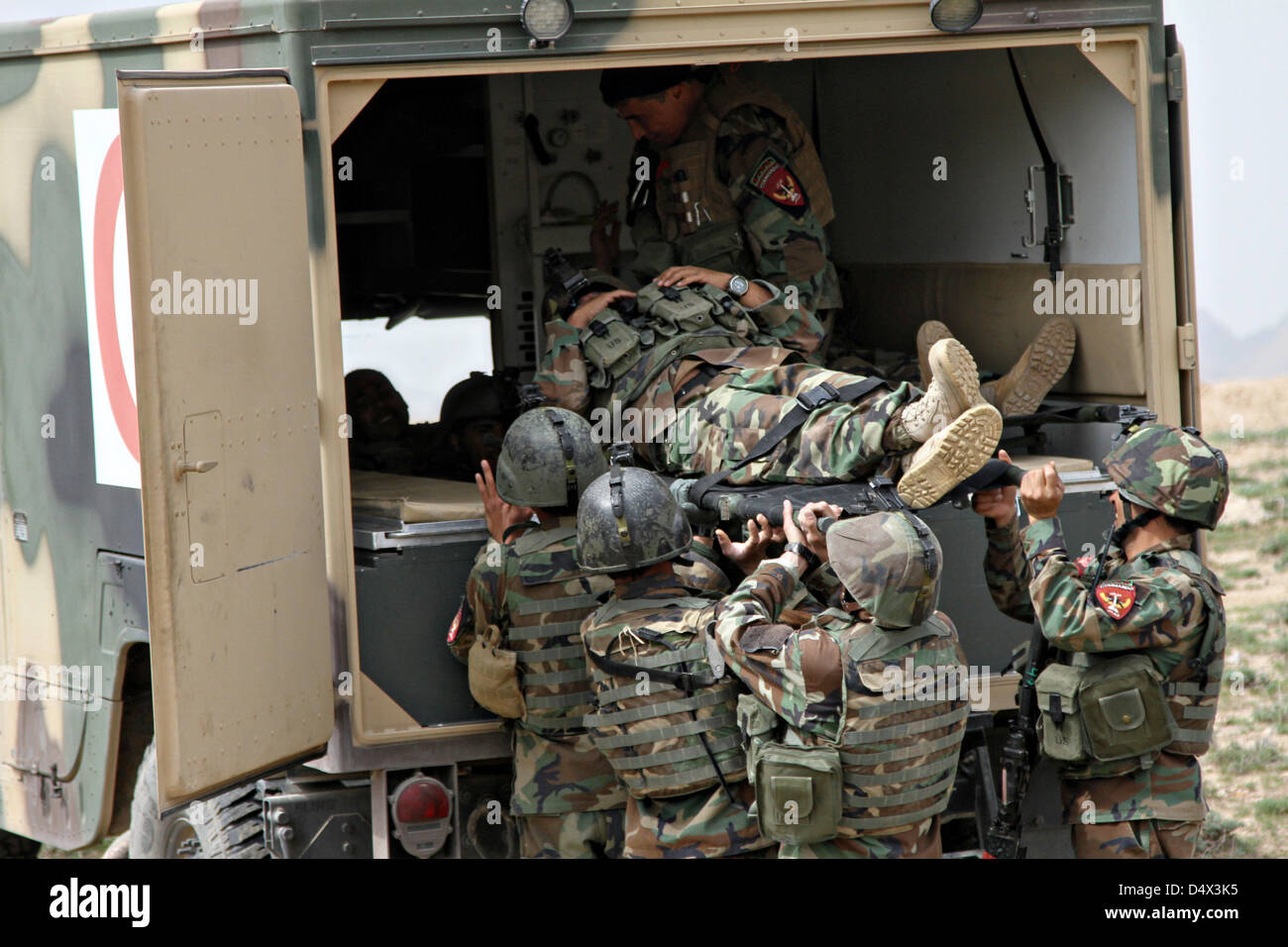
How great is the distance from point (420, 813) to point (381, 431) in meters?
2.30

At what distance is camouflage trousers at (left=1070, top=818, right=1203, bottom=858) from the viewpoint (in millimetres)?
4254

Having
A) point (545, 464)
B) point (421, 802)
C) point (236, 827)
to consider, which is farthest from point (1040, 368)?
point (236, 827)

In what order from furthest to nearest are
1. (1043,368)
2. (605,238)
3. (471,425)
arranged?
(471,425)
(605,238)
(1043,368)

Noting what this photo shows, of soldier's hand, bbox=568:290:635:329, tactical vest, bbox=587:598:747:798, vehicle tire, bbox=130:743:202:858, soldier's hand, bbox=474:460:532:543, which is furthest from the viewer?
soldier's hand, bbox=568:290:635:329

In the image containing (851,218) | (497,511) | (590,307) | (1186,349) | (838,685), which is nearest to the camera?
(838,685)

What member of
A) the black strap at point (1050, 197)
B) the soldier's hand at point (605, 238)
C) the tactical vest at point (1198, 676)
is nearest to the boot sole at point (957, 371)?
the tactical vest at point (1198, 676)

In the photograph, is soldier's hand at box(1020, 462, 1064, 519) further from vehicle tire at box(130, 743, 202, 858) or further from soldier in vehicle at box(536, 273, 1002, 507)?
vehicle tire at box(130, 743, 202, 858)

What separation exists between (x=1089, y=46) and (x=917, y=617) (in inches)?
71.7

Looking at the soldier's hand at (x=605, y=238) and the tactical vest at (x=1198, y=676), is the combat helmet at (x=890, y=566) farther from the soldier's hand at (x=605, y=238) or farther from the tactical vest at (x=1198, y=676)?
the soldier's hand at (x=605, y=238)

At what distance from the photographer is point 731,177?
5.54m

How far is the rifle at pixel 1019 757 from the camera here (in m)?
4.44

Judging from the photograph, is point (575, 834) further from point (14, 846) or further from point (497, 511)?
point (14, 846)

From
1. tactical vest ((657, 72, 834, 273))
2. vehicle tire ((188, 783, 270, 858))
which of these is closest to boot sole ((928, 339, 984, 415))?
tactical vest ((657, 72, 834, 273))

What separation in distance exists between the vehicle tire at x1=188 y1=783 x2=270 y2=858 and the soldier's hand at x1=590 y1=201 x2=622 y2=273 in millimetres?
2352
